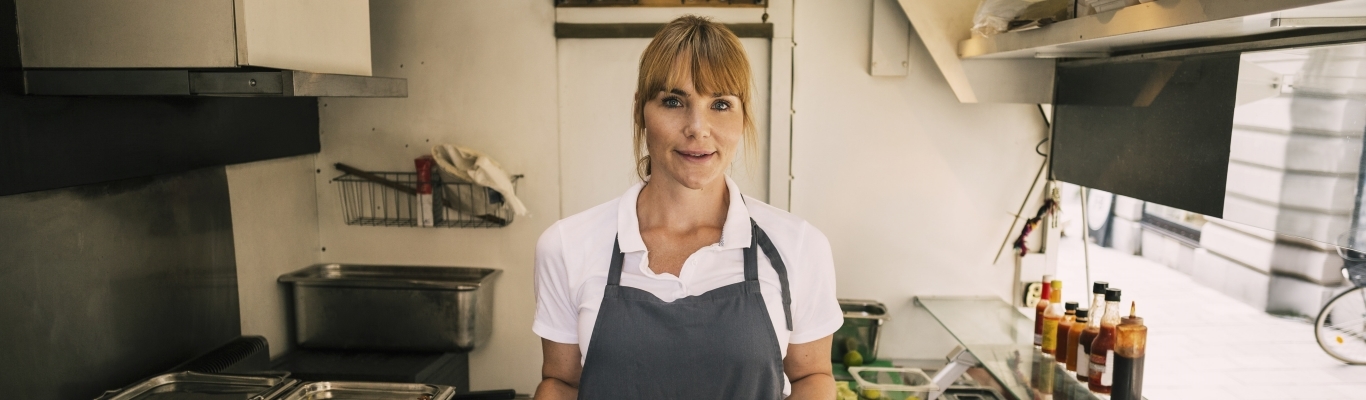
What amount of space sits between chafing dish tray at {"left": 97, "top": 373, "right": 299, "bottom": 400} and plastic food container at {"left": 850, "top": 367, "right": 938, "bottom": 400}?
147 cm

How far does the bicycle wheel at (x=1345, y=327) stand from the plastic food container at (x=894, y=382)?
103 inches

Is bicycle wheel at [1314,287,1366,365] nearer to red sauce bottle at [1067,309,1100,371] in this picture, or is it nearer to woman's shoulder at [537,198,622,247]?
red sauce bottle at [1067,309,1100,371]

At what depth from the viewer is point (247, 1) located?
155 centimetres

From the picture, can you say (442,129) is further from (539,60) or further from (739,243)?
(739,243)

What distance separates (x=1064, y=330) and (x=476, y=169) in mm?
1785

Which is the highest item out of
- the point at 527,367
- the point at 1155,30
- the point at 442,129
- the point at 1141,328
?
the point at 1155,30

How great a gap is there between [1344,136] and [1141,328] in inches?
20.4

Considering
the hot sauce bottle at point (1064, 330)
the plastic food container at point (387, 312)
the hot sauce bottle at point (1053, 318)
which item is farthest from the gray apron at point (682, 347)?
the plastic food container at point (387, 312)

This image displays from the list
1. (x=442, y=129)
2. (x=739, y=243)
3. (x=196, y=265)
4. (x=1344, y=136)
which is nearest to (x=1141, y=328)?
(x=1344, y=136)

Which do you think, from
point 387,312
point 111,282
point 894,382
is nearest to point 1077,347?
point 894,382

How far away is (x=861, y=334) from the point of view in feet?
8.51

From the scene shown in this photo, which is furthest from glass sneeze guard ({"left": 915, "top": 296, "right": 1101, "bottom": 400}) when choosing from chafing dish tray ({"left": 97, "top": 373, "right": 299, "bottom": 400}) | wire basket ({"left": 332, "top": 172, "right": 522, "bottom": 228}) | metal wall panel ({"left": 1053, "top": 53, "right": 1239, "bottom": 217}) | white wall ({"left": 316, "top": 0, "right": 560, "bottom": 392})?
chafing dish tray ({"left": 97, "top": 373, "right": 299, "bottom": 400})

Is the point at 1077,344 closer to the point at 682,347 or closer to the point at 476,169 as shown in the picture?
the point at 682,347

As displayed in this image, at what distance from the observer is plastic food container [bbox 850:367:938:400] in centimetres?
206
